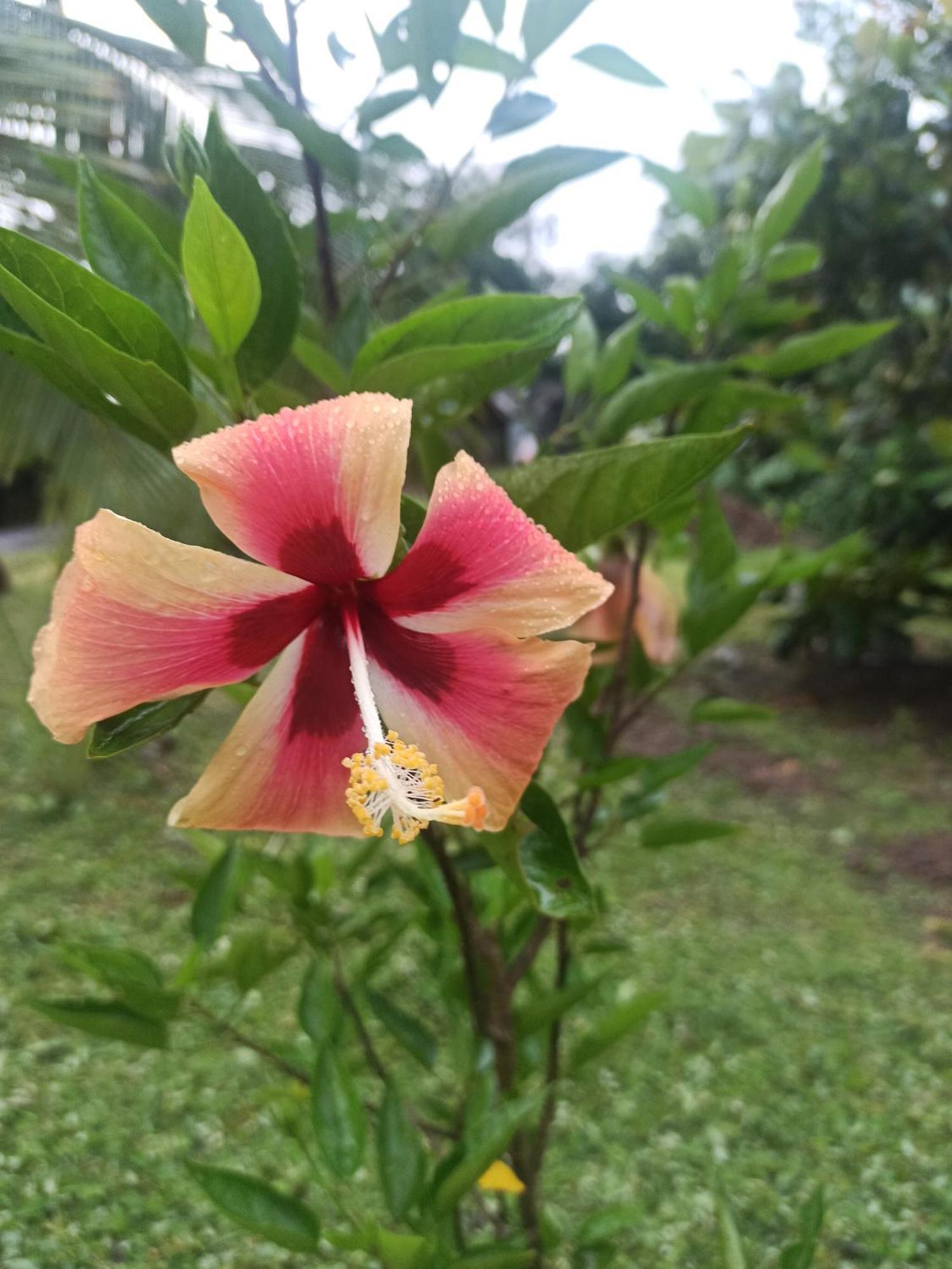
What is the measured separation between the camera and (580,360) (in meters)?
0.70

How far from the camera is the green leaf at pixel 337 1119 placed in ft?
1.84

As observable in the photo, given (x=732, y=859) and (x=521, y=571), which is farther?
Result: (x=732, y=859)

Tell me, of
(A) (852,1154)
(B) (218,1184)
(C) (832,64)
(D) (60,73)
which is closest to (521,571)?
(B) (218,1184)

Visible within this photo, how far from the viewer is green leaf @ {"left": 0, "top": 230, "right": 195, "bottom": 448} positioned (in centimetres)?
32

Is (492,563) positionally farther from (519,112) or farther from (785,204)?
(785,204)

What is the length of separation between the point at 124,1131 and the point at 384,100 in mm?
1097

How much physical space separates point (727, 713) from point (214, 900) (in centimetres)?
43

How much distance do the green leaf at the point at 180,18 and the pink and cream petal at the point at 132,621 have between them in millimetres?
274

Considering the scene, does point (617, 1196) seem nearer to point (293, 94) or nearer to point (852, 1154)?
point (852, 1154)

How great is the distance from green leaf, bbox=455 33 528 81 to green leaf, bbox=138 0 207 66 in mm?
153

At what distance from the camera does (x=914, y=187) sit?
7.59 ft

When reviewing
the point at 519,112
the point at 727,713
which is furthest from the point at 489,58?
the point at 727,713

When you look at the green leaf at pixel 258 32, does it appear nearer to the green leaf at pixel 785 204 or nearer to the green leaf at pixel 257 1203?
the green leaf at pixel 785 204

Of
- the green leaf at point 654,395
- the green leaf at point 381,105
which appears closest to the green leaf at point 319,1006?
the green leaf at point 654,395
